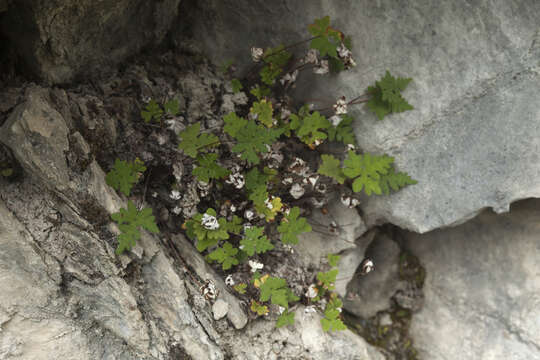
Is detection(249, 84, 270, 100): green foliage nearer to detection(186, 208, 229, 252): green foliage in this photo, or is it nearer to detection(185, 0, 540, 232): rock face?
detection(185, 0, 540, 232): rock face

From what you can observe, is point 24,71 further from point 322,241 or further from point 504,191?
point 504,191

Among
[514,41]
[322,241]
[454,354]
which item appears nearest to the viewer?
[514,41]

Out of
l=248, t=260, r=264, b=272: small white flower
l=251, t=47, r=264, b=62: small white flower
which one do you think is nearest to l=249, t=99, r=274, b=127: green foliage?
l=251, t=47, r=264, b=62: small white flower

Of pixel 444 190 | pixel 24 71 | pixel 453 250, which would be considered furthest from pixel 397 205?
pixel 24 71

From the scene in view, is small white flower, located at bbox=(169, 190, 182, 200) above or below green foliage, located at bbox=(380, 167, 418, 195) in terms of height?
above

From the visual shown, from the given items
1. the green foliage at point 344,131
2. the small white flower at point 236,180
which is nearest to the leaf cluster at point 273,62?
the green foliage at point 344,131

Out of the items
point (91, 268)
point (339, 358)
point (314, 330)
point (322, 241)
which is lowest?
point (339, 358)

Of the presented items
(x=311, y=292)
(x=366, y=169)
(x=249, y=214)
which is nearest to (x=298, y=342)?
(x=311, y=292)
